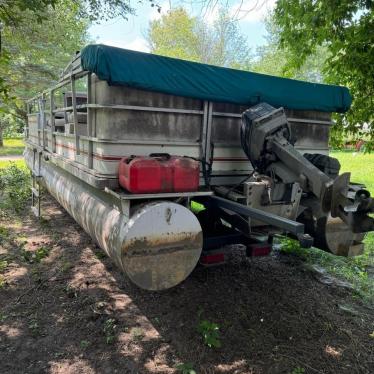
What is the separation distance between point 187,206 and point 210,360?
1.30 m

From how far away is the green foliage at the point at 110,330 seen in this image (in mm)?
3344

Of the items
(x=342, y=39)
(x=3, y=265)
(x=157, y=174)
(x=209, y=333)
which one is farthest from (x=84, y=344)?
(x=342, y=39)

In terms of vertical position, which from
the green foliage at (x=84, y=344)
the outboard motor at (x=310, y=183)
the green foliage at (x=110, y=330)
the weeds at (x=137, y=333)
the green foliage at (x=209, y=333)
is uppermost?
the outboard motor at (x=310, y=183)

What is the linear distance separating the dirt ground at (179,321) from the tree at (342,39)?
9.33 feet

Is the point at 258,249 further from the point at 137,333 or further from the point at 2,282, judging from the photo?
the point at 2,282

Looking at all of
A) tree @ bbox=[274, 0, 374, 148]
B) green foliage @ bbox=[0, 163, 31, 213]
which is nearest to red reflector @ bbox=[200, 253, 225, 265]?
tree @ bbox=[274, 0, 374, 148]

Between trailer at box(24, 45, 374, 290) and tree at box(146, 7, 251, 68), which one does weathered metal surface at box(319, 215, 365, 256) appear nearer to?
trailer at box(24, 45, 374, 290)

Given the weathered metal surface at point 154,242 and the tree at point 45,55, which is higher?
the tree at point 45,55

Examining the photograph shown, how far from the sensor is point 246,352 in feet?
10.5

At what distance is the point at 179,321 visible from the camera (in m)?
3.63

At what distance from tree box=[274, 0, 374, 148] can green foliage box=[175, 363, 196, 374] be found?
15.4ft

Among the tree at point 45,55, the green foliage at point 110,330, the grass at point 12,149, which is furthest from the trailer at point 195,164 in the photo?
the grass at point 12,149

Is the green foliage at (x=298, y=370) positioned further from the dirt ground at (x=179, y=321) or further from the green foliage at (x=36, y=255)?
the green foliage at (x=36, y=255)

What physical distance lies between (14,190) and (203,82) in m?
7.97
